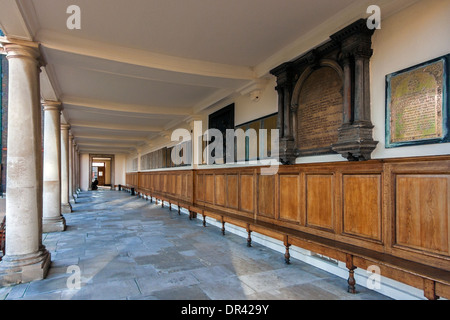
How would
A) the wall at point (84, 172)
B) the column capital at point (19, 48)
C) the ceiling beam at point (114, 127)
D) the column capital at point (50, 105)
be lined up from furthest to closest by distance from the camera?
the wall at point (84, 172)
the ceiling beam at point (114, 127)
the column capital at point (50, 105)
the column capital at point (19, 48)

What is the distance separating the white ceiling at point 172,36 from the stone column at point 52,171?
0.51 metres

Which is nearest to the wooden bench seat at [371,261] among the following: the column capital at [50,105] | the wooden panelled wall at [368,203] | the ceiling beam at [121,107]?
the wooden panelled wall at [368,203]

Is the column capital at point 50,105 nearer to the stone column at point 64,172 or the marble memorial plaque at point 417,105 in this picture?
the stone column at point 64,172

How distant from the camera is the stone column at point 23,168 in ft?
12.7

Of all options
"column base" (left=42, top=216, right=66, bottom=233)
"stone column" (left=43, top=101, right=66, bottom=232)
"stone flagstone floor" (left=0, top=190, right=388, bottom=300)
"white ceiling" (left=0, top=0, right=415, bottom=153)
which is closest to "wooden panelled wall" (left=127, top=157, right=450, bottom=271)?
"stone flagstone floor" (left=0, top=190, right=388, bottom=300)

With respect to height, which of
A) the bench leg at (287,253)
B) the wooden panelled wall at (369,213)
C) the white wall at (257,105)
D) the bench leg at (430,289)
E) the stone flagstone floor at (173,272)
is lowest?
the stone flagstone floor at (173,272)

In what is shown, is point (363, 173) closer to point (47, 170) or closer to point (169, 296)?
point (169, 296)

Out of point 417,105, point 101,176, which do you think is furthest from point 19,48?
point 101,176

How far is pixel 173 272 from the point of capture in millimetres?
4086

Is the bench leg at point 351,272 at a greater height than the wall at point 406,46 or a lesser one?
lesser

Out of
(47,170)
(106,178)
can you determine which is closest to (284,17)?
(47,170)

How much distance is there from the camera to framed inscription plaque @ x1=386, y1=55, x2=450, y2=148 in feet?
9.34

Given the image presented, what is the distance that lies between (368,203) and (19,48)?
Result: 5.14m
